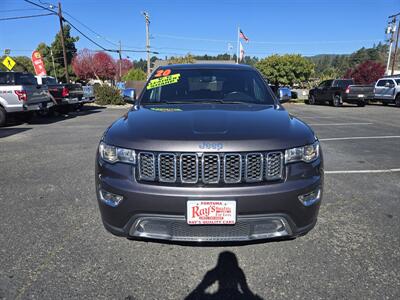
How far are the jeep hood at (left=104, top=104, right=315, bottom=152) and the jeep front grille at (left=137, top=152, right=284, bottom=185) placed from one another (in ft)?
0.18

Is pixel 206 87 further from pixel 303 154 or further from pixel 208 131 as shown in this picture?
pixel 303 154

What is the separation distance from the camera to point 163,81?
4004mm

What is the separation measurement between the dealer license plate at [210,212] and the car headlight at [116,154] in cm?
58

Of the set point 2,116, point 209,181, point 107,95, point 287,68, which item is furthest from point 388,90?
point 209,181

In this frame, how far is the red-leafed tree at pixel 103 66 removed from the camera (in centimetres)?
6197

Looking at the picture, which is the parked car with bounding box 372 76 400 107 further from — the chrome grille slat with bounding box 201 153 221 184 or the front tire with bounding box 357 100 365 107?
the chrome grille slat with bounding box 201 153 221 184

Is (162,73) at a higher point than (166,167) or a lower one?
higher

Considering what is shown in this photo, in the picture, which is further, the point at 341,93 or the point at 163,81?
the point at 341,93

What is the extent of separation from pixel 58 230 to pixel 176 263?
1392 mm

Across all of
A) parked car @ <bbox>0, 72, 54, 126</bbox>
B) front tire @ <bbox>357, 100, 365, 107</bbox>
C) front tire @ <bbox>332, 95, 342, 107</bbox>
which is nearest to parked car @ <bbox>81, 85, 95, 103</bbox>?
parked car @ <bbox>0, 72, 54, 126</bbox>

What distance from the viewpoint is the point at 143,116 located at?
2.98 m

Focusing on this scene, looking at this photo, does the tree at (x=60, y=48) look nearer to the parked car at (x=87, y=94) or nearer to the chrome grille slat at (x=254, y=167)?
the parked car at (x=87, y=94)

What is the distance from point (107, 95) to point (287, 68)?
21.0 meters

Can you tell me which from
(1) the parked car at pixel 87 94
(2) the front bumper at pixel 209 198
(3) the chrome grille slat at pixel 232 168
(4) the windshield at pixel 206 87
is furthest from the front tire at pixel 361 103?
(3) the chrome grille slat at pixel 232 168
